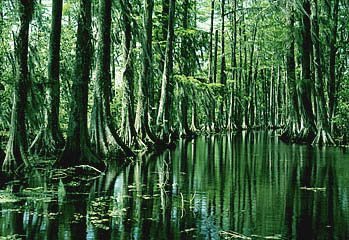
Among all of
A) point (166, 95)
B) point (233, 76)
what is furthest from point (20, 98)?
point (233, 76)

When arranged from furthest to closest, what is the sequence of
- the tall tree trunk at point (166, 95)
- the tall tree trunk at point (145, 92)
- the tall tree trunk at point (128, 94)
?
1. the tall tree trunk at point (166, 95)
2. the tall tree trunk at point (145, 92)
3. the tall tree trunk at point (128, 94)

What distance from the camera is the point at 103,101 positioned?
45.5ft

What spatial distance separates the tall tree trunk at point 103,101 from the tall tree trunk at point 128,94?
1.32m

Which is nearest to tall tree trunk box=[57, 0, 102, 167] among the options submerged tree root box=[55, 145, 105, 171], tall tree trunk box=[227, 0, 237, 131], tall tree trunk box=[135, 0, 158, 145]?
submerged tree root box=[55, 145, 105, 171]

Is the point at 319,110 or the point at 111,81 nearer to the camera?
the point at 111,81

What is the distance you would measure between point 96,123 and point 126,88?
4.10 meters

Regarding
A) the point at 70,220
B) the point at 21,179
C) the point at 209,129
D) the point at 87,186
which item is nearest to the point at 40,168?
the point at 21,179

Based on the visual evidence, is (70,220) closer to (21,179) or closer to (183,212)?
(183,212)

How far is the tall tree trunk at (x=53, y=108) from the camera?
45.9 ft

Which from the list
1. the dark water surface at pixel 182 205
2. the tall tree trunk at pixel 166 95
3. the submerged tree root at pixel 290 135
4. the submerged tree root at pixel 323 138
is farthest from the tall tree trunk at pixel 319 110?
the dark water surface at pixel 182 205

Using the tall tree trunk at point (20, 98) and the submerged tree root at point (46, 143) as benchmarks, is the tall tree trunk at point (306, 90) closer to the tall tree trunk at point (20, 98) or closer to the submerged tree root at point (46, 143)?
the submerged tree root at point (46, 143)

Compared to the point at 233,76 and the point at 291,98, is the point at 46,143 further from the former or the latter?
the point at 233,76

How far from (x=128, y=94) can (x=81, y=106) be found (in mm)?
5244

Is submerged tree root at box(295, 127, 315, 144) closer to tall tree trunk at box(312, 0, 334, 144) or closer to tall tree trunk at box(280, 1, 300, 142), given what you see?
tall tree trunk at box(312, 0, 334, 144)
